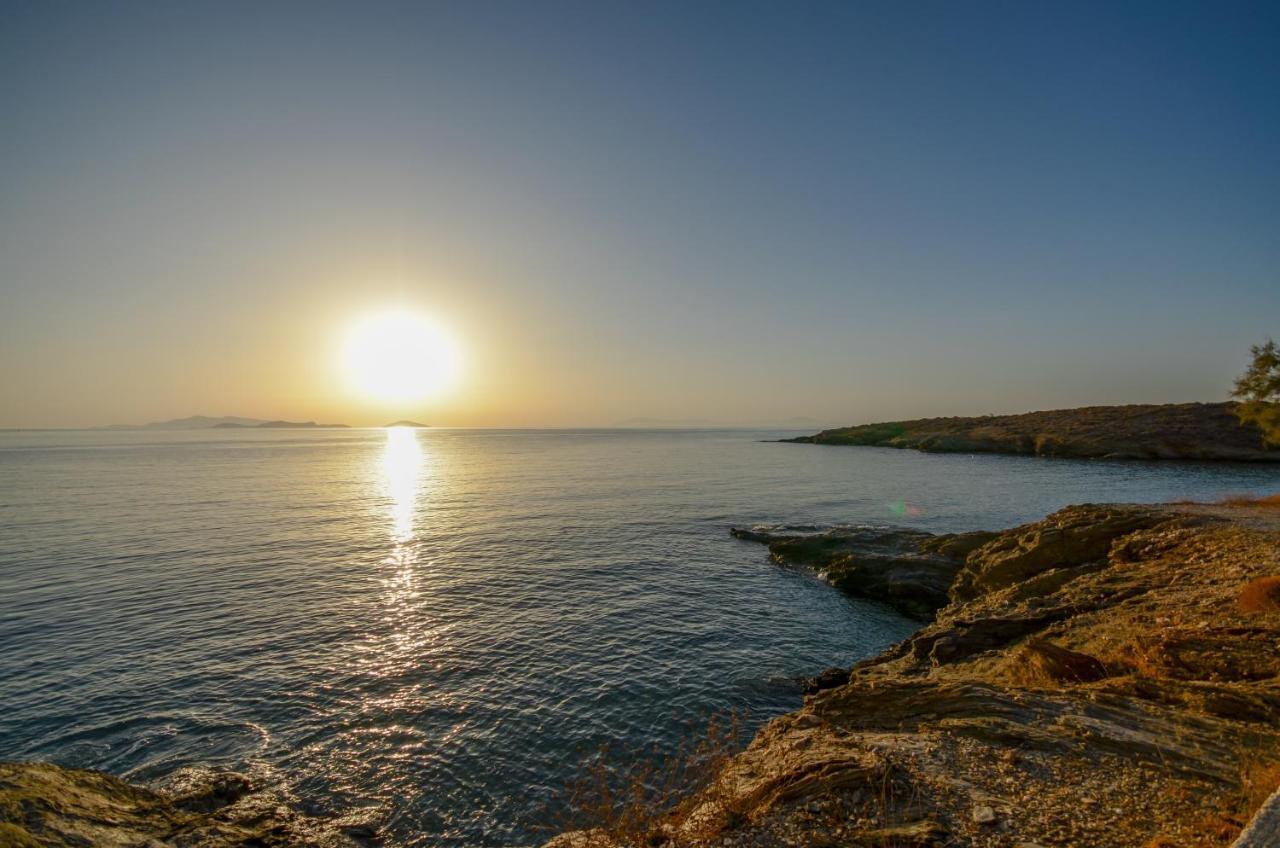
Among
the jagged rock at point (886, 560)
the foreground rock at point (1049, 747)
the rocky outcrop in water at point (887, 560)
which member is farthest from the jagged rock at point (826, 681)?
the jagged rock at point (886, 560)

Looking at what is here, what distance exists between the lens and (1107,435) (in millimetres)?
113375

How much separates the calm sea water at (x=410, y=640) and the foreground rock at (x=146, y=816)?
33.4 inches

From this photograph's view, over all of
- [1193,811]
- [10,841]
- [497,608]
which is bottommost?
[497,608]

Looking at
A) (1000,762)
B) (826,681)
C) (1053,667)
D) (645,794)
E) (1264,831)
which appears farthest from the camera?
(826,681)

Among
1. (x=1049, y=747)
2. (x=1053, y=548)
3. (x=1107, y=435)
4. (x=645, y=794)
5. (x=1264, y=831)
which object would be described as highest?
(x=1107, y=435)

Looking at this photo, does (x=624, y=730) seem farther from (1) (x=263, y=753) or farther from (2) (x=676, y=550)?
(2) (x=676, y=550)

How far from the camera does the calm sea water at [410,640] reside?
1421cm

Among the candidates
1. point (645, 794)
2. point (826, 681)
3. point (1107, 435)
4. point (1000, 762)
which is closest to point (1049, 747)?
point (1000, 762)

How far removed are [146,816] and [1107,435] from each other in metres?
147

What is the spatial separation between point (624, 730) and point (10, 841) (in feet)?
39.2

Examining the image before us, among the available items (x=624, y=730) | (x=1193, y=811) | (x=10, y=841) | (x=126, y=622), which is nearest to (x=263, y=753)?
(x=10, y=841)

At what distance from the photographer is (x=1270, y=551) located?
18.3 meters

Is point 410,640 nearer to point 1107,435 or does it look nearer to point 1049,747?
point 1049,747

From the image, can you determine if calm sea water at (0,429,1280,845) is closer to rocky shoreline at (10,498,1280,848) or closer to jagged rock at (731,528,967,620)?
jagged rock at (731,528,967,620)
